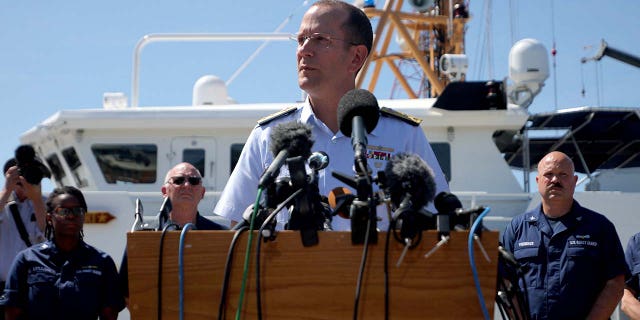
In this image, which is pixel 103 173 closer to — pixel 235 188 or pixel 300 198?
pixel 235 188

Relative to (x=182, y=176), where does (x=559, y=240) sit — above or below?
Result: below

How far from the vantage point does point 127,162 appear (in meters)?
8.47

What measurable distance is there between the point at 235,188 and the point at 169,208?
185 cm

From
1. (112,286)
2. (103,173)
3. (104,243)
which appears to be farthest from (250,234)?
(103,173)

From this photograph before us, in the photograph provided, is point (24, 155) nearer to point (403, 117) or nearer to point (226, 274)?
point (403, 117)

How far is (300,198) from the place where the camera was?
5.87ft

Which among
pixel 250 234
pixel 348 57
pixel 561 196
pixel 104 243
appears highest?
pixel 348 57

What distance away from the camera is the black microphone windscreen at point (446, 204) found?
5.74ft

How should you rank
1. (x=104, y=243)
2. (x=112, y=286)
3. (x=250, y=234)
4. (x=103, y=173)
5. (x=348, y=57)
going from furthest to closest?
(x=103, y=173)
(x=104, y=243)
(x=112, y=286)
(x=348, y=57)
(x=250, y=234)

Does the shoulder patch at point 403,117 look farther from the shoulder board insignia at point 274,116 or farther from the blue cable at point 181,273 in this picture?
the blue cable at point 181,273

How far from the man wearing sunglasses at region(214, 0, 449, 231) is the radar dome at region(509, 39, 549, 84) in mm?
7293

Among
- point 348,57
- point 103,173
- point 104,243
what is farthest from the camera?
point 103,173

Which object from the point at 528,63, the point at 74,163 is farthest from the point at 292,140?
the point at 528,63

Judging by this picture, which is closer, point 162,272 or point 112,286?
point 162,272
